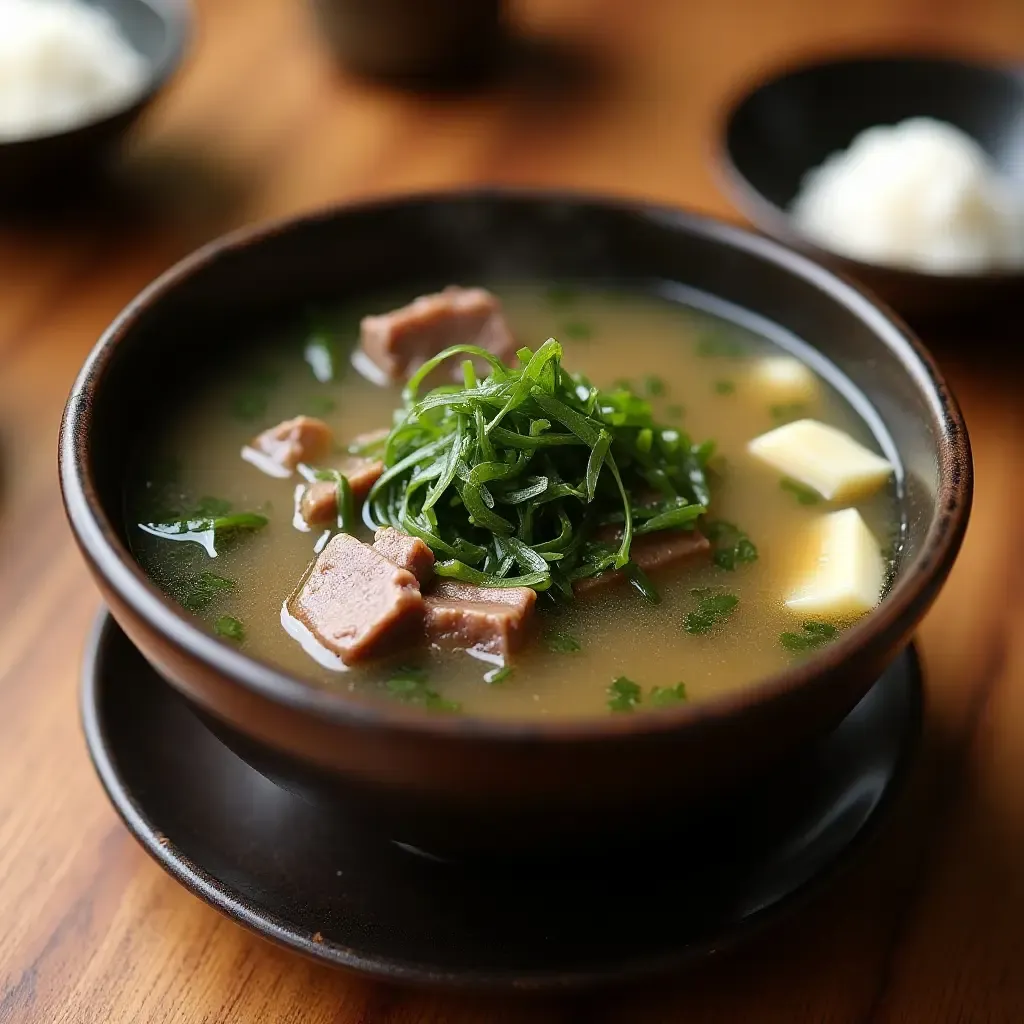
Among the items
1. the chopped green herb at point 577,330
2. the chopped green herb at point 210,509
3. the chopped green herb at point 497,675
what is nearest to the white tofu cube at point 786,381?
the chopped green herb at point 577,330

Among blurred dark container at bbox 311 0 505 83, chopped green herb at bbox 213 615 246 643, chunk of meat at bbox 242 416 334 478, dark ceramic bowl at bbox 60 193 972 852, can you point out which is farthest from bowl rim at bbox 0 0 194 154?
chopped green herb at bbox 213 615 246 643

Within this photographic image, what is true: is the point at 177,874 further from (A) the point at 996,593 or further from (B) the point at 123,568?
(A) the point at 996,593

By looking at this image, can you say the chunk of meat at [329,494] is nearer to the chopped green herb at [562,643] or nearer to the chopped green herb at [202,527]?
the chopped green herb at [202,527]

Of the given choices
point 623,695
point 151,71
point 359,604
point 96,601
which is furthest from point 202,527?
point 151,71

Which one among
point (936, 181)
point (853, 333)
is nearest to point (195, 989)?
point (853, 333)

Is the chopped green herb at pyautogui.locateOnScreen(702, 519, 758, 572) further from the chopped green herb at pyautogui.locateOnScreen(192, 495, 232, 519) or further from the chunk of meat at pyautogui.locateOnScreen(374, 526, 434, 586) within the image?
the chopped green herb at pyautogui.locateOnScreen(192, 495, 232, 519)

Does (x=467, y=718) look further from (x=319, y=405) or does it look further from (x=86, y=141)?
(x=86, y=141)
